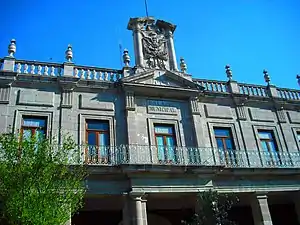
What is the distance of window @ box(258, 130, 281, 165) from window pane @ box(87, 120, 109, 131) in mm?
7354

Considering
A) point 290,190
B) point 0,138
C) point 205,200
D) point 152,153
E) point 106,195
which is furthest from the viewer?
point 290,190

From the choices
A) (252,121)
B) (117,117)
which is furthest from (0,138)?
(252,121)

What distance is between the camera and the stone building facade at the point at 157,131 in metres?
12.5

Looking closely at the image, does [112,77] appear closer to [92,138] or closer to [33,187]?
[92,138]

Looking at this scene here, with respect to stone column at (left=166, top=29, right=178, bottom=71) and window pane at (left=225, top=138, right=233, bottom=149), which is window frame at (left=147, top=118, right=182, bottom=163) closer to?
window pane at (left=225, top=138, right=233, bottom=149)

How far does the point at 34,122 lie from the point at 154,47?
23.3ft

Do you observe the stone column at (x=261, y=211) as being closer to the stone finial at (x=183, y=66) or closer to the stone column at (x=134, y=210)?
the stone column at (x=134, y=210)

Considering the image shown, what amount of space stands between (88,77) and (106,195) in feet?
17.7

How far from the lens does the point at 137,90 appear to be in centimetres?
1457

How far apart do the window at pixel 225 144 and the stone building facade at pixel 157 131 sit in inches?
2.1

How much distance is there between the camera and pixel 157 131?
1430 cm

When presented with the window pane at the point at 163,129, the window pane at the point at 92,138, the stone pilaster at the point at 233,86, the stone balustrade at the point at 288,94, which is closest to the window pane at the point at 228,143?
the stone pilaster at the point at 233,86

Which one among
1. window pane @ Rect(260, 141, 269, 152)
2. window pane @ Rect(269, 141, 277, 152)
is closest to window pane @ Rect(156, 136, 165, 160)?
window pane @ Rect(260, 141, 269, 152)

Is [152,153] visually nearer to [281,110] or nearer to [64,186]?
[64,186]
